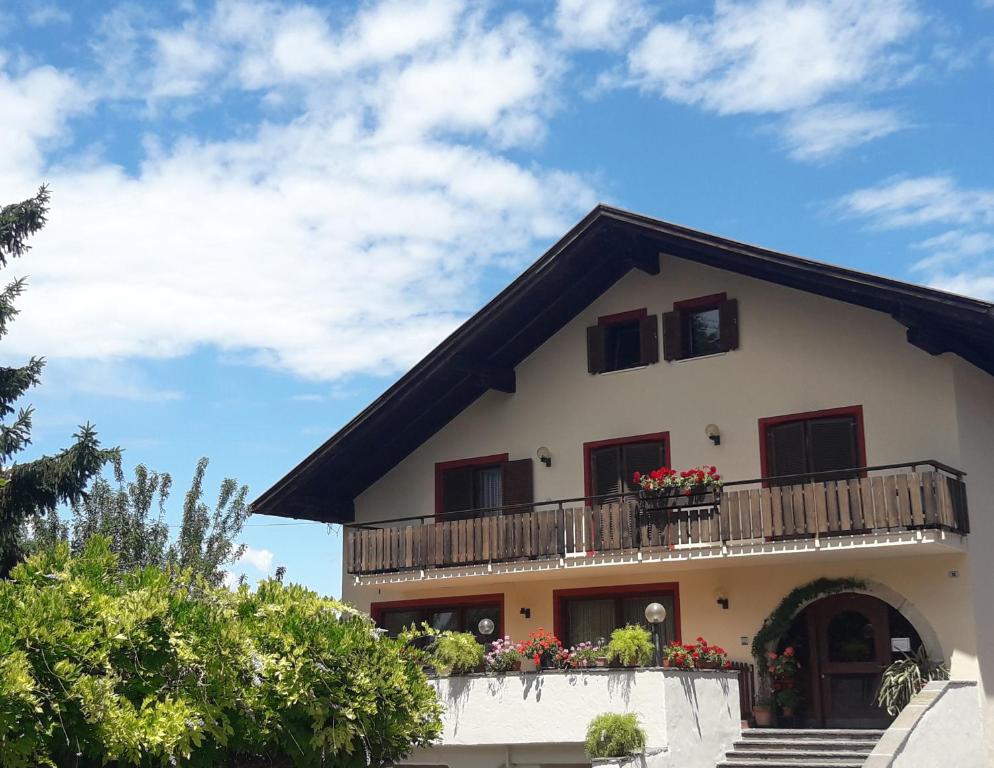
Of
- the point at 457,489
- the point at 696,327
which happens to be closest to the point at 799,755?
the point at 696,327

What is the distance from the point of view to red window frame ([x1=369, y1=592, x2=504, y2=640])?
Result: 69.8 feet

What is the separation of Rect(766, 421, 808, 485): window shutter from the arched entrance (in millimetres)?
2011

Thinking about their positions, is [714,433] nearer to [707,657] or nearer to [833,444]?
[833,444]

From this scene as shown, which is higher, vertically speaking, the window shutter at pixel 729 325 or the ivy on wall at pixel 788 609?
the window shutter at pixel 729 325

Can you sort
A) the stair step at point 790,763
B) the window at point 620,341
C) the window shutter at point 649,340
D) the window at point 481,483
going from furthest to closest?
the window at point 481,483, the window at point 620,341, the window shutter at point 649,340, the stair step at point 790,763

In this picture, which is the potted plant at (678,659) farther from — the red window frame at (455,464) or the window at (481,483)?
the red window frame at (455,464)

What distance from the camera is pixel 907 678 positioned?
55.0 ft

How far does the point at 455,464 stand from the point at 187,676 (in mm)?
13215

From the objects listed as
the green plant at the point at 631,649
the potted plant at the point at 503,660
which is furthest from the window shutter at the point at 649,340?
the green plant at the point at 631,649

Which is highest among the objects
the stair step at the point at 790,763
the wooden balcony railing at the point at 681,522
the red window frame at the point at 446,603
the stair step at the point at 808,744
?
the wooden balcony railing at the point at 681,522

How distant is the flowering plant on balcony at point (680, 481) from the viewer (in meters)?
18.3

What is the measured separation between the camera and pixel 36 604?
8.72 meters

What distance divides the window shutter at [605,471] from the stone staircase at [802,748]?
16.2 ft

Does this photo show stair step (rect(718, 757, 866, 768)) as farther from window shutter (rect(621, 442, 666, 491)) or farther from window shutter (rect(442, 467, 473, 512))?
window shutter (rect(442, 467, 473, 512))
